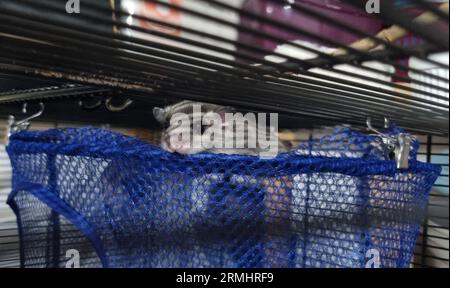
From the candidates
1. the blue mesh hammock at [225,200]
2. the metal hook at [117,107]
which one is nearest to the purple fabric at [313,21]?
the blue mesh hammock at [225,200]

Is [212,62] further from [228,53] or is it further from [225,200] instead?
[225,200]

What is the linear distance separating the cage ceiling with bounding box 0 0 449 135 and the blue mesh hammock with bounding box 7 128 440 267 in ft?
0.29

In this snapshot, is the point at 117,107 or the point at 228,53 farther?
the point at 117,107

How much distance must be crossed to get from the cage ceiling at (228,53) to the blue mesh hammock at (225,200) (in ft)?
0.29

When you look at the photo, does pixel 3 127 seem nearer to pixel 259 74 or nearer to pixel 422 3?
pixel 259 74

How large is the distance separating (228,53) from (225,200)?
0.57 ft

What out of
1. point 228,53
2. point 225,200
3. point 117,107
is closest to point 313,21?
point 228,53

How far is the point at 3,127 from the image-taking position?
99cm

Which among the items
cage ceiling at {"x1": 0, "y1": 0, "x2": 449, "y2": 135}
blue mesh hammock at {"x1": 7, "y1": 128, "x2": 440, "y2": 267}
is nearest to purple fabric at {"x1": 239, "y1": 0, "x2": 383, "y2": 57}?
cage ceiling at {"x1": 0, "y1": 0, "x2": 449, "y2": 135}

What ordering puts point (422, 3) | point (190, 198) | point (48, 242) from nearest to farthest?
point (422, 3), point (190, 198), point (48, 242)

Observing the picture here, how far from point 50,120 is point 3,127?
116mm

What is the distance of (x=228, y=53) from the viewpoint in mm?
474
